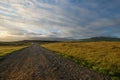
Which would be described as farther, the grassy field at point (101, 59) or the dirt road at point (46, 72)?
the grassy field at point (101, 59)

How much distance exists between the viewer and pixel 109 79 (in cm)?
1734

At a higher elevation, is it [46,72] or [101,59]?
[101,59]

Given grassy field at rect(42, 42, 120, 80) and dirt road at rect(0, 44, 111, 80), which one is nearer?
dirt road at rect(0, 44, 111, 80)

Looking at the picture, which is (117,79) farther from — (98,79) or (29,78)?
(29,78)

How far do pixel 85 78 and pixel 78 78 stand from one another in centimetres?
62

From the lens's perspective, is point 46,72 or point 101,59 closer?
point 46,72

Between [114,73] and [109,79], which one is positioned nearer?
[109,79]

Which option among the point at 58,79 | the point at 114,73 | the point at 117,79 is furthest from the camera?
the point at 114,73

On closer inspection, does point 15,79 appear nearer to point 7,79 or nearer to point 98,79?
point 7,79

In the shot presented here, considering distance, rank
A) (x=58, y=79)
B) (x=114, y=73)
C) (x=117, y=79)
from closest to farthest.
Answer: (x=58, y=79)
(x=117, y=79)
(x=114, y=73)

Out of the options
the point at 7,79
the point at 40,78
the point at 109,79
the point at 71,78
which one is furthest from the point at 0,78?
the point at 109,79

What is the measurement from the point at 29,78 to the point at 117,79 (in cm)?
782

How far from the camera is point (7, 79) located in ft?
54.3

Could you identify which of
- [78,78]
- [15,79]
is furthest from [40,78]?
[78,78]
